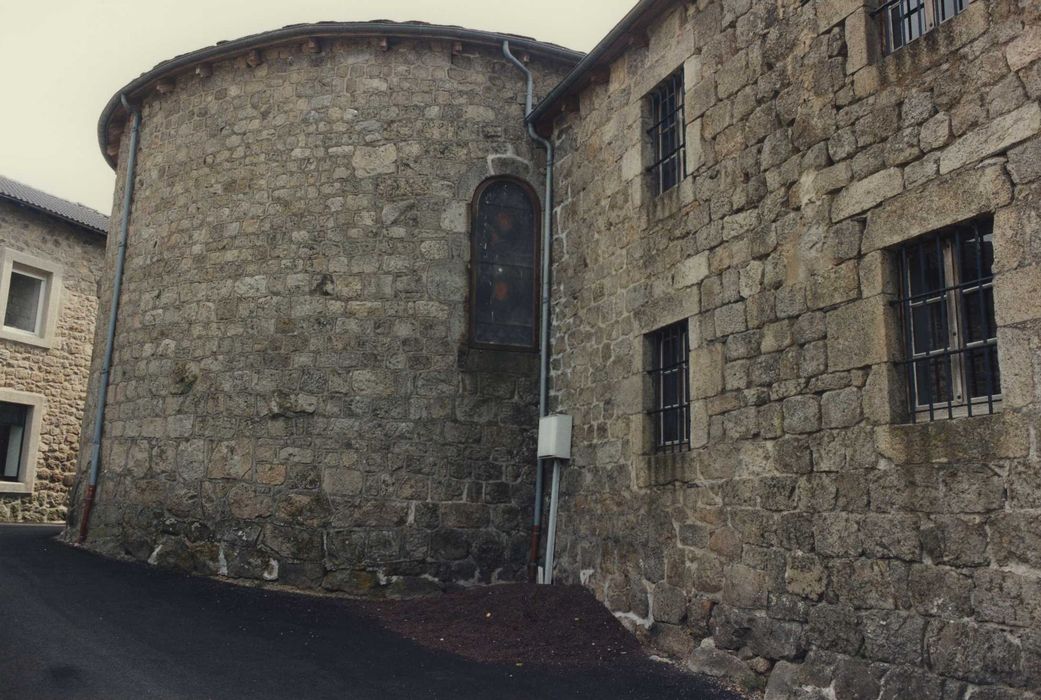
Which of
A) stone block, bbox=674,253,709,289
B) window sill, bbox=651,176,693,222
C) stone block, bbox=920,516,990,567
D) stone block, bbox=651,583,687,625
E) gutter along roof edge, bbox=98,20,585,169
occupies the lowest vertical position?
stone block, bbox=651,583,687,625

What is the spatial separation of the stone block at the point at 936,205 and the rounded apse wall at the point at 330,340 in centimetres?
470

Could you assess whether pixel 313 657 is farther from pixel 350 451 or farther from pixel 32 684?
pixel 350 451

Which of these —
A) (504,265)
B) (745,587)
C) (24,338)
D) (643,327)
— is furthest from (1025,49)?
(24,338)

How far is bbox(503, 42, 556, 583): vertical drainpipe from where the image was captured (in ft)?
29.2

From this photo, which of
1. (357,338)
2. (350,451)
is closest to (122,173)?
(357,338)

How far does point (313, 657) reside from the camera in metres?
6.41

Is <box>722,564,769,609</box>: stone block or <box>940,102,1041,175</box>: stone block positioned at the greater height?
<box>940,102,1041,175</box>: stone block

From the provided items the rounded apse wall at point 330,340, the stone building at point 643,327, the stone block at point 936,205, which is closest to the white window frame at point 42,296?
the stone building at point 643,327

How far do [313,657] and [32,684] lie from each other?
1.81 m

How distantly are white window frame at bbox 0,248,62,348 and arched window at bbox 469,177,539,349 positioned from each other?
10020 millimetres

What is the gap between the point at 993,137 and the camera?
4.53 meters

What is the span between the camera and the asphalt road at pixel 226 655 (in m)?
5.52

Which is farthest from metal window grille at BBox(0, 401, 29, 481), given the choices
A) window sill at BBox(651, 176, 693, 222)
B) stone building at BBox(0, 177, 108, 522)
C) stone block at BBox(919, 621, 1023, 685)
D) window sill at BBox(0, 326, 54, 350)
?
stone block at BBox(919, 621, 1023, 685)

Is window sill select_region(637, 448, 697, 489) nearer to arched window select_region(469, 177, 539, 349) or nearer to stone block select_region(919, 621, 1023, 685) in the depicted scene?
stone block select_region(919, 621, 1023, 685)
